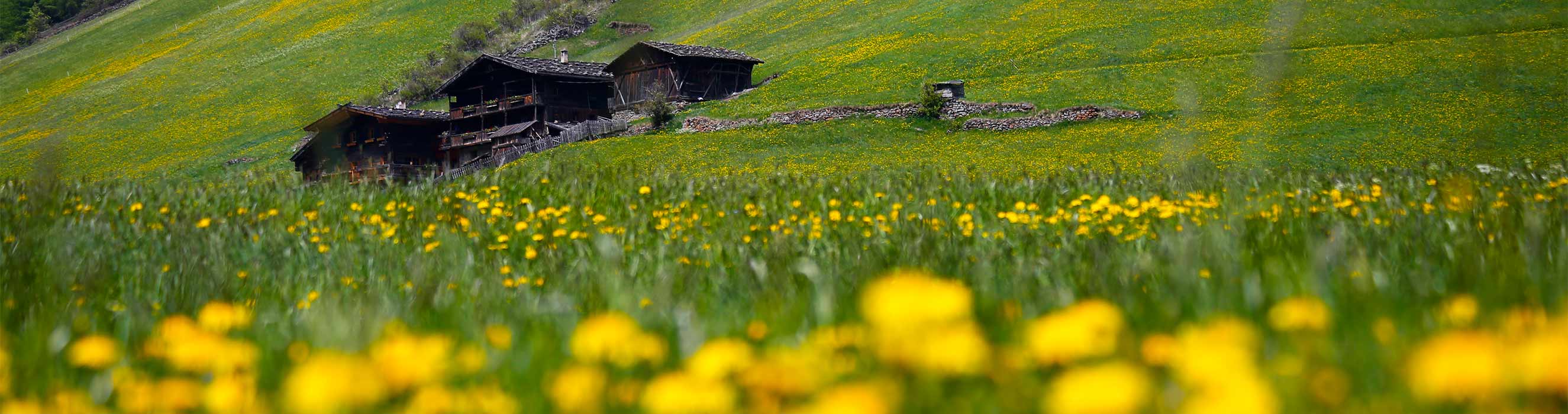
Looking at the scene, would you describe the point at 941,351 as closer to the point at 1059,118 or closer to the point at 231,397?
the point at 231,397

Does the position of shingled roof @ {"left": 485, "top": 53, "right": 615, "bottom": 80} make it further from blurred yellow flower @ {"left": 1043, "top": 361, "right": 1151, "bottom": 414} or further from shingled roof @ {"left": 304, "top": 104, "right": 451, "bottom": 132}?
blurred yellow flower @ {"left": 1043, "top": 361, "right": 1151, "bottom": 414}

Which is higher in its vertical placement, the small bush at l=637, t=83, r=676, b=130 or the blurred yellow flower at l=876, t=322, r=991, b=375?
the blurred yellow flower at l=876, t=322, r=991, b=375

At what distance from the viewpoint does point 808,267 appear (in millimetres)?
4191

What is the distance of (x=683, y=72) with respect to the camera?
63750mm

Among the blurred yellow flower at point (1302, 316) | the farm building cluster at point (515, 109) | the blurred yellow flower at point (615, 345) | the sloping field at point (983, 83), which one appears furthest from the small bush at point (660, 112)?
the blurred yellow flower at point (1302, 316)

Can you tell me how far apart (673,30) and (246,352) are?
9071 centimetres

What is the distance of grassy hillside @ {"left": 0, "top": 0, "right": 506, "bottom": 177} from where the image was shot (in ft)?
227

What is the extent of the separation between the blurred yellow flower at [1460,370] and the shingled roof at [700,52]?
201ft

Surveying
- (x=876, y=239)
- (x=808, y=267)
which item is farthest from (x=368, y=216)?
(x=808, y=267)

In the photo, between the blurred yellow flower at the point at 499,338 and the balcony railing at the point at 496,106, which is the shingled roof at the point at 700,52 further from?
the blurred yellow flower at the point at 499,338

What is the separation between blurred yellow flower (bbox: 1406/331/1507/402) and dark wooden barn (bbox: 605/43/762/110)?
61.6m

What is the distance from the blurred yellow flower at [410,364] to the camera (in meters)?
1.76

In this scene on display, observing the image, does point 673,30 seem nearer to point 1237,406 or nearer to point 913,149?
point 913,149

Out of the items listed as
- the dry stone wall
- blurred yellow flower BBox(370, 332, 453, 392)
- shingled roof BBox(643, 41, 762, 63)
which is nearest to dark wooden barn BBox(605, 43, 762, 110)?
shingled roof BBox(643, 41, 762, 63)
